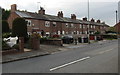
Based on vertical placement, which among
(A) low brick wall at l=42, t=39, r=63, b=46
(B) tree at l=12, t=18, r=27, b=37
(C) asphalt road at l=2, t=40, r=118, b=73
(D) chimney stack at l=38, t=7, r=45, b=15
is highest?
(D) chimney stack at l=38, t=7, r=45, b=15

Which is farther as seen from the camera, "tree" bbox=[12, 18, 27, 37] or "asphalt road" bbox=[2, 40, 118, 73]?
"tree" bbox=[12, 18, 27, 37]

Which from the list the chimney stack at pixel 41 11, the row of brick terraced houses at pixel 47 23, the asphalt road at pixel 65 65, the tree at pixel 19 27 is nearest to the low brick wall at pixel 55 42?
the tree at pixel 19 27

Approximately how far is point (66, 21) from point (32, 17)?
14.4 m

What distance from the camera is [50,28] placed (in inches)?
1848

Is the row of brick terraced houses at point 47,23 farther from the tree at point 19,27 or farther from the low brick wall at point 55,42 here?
the tree at point 19,27

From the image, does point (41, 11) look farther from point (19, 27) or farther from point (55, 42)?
point (19, 27)

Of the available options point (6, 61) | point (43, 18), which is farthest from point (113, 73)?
point (43, 18)

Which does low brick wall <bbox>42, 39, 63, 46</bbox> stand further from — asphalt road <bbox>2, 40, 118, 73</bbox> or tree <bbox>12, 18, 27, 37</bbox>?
asphalt road <bbox>2, 40, 118, 73</bbox>

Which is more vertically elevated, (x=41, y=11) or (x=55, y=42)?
(x=41, y=11)

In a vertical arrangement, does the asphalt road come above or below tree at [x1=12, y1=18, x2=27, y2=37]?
below

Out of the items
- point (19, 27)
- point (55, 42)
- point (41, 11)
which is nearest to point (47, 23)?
Result: point (41, 11)

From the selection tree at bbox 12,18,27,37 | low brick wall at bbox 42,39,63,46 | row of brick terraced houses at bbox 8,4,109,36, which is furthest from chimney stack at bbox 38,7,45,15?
tree at bbox 12,18,27,37

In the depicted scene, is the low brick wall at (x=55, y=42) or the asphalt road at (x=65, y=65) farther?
the low brick wall at (x=55, y=42)

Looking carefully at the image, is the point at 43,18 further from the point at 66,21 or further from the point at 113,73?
the point at 113,73
